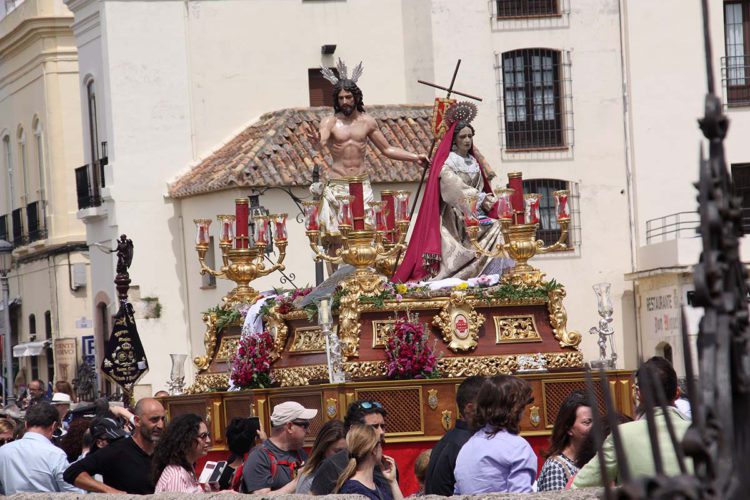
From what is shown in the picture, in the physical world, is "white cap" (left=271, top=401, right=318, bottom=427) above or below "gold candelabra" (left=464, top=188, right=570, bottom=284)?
below

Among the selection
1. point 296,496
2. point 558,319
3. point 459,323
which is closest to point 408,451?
point 459,323

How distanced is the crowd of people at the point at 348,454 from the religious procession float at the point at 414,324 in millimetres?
3173

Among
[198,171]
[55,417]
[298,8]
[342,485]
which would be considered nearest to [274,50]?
[298,8]

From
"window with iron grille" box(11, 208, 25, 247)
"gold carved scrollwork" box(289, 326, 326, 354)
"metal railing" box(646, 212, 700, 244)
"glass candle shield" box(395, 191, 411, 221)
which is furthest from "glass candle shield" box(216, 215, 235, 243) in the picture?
"window with iron grille" box(11, 208, 25, 247)

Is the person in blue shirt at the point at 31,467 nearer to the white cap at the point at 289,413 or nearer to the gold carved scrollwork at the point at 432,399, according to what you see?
the white cap at the point at 289,413

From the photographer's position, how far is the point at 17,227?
1656 inches

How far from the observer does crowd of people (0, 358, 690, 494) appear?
6855 mm

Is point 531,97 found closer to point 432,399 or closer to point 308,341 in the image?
point 308,341

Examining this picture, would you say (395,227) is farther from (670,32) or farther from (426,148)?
(670,32)

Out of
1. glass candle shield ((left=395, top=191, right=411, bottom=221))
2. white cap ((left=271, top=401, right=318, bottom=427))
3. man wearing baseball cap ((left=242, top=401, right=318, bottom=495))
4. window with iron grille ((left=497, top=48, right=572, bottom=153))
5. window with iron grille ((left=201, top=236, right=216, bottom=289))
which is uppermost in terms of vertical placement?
window with iron grille ((left=497, top=48, right=572, bottom=153))

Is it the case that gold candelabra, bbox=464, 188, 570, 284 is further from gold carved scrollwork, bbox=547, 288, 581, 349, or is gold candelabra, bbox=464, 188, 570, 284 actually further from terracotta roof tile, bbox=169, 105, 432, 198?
terracotta roof tile, bbox=169, 105, 432, 198

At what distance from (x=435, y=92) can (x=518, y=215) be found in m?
19.0

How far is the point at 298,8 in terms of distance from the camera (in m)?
33.3

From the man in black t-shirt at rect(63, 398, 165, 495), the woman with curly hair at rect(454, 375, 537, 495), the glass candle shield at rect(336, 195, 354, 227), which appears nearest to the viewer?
the woman with curly hair at rect(454, 375, 537, 495)
